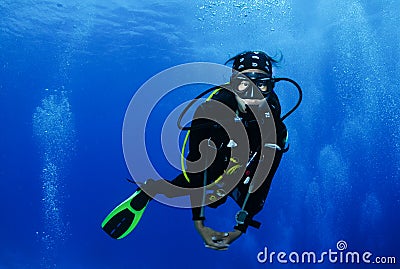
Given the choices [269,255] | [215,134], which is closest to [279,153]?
[215,134]

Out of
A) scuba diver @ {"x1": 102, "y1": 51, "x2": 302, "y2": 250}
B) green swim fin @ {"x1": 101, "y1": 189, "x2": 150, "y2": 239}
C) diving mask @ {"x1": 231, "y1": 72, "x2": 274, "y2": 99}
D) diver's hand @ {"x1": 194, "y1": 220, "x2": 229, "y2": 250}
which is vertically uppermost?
diving mask @ {"x1": 231, "y1": 72, "x2": 274, "y2": 99}

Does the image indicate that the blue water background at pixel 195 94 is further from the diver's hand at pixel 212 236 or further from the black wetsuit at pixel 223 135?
the black wetsuit at pixel 223 135

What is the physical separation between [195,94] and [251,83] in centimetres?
150

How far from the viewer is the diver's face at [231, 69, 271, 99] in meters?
3.64

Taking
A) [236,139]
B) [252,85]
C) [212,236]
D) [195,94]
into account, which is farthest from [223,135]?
[195,94]

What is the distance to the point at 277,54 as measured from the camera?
493 cm

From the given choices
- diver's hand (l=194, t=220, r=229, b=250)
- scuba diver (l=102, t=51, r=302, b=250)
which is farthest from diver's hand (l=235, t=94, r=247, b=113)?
diver's hand (l=194, t=220, r=229, b=250)

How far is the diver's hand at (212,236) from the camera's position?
13.8 feet

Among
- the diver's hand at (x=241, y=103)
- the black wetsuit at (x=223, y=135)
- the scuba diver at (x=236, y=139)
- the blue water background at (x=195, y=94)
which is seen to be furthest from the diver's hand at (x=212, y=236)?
the diver's hand at (x=241, y=103)

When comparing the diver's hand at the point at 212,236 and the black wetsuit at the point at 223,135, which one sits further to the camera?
the diver's hand at the point at 212,236

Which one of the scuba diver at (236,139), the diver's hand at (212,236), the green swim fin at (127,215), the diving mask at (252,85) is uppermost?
the diving mask at (252,85)

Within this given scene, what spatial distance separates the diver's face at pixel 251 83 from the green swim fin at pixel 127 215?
5.51 feet

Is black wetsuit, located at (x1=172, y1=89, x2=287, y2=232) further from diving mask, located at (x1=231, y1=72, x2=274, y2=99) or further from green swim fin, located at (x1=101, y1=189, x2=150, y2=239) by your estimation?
green swim fin, located at (x1=101, y1=189, x2=150, y2=239)

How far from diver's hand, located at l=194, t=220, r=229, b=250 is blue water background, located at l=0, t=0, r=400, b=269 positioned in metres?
0.18
